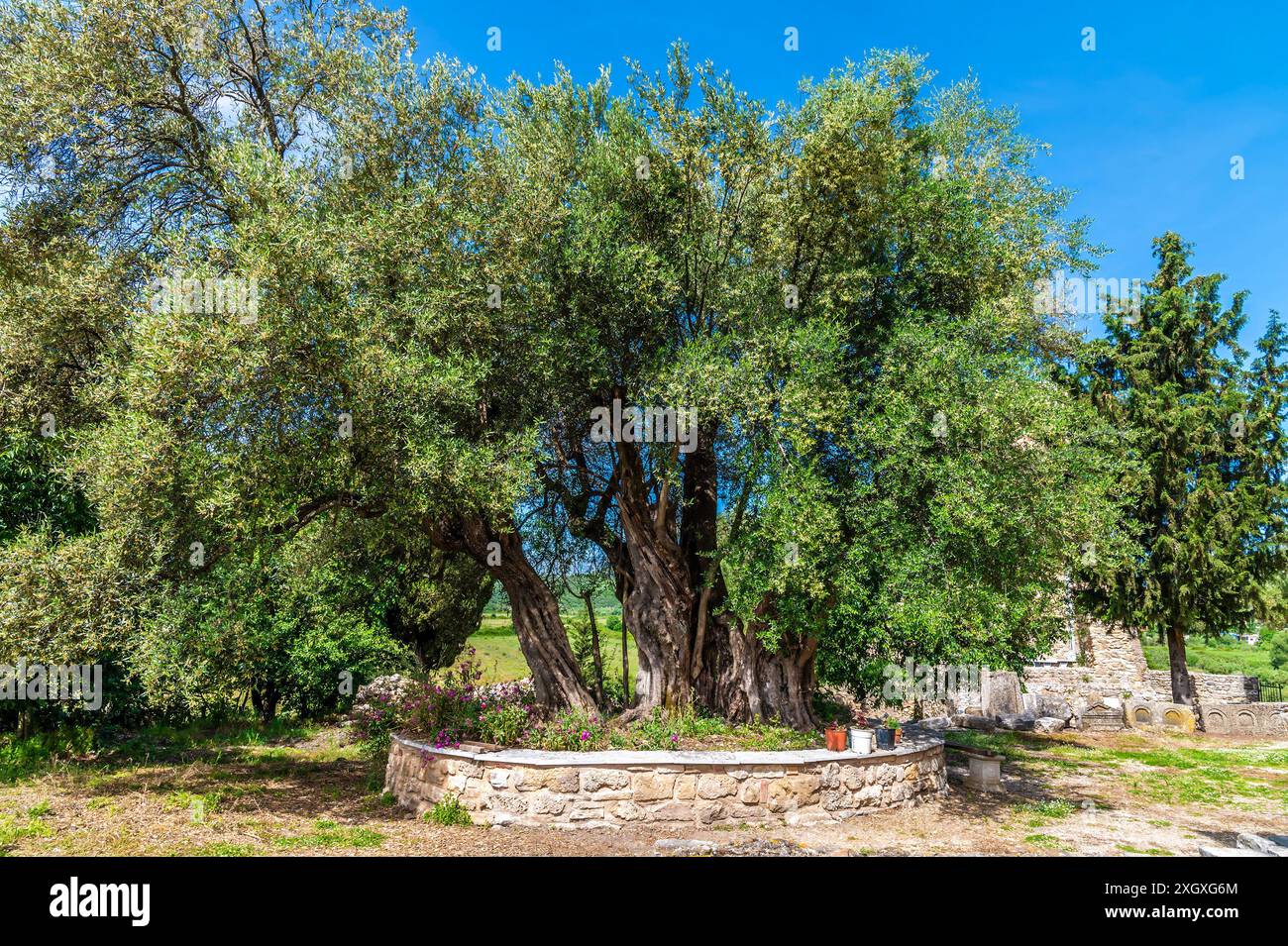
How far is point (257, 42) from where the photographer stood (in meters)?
12.3

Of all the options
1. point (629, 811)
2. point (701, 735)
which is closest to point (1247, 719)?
point (701, 735)

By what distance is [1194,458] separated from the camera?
21.1 m

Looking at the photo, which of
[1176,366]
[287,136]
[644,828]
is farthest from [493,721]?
[1176,366]

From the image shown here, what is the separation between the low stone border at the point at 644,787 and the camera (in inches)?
368

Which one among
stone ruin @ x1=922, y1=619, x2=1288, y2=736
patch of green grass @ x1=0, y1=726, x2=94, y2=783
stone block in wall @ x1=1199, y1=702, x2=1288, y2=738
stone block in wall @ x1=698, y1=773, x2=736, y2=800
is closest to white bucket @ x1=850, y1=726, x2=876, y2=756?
stone block in wall @ x1=698, y1=773, x2=736, y2=800

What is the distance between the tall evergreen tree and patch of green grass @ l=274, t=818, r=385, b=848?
19221mm

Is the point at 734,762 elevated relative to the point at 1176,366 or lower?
lower

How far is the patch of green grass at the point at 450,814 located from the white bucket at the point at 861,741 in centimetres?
541

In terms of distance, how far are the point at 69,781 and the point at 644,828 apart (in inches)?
370

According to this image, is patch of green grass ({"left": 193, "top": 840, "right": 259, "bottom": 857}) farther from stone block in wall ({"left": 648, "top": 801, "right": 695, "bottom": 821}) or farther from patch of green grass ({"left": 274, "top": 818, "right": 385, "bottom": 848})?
stone block in wall ({"left": 648, "top": 801, "right": 695, "bottom": 821})

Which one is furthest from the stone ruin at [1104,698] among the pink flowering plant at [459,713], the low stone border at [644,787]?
the pink flowering plant at [459,713]

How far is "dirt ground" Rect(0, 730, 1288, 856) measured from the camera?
8383mm

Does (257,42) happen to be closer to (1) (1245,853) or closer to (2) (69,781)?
(2) (69,781)

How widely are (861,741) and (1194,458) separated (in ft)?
56.6
